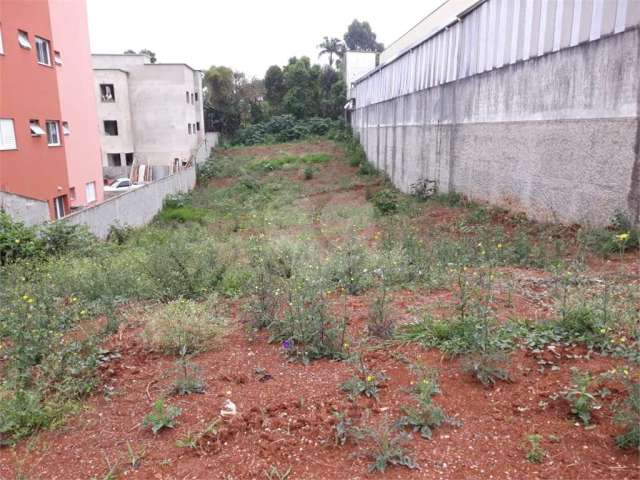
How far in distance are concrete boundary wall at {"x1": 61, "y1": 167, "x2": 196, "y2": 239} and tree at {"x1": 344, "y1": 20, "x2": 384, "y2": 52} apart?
160 ft

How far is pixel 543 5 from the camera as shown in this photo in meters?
9.14

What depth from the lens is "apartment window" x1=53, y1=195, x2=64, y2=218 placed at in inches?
635

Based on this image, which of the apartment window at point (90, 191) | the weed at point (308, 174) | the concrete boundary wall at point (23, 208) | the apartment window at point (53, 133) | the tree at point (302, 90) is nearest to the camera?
the concrete boundary wall at point (23, 208)

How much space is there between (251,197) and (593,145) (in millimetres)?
14680

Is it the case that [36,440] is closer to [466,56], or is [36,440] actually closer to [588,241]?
[588,241]

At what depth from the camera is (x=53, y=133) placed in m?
16.4

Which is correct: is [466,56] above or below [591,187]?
above

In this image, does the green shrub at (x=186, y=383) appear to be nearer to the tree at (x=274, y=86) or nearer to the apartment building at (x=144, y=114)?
the apartment building at (x=144, y=114)

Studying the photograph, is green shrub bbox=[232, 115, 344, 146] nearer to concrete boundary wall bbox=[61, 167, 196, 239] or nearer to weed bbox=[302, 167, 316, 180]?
weed bbox=[302, 167, 316, 180]

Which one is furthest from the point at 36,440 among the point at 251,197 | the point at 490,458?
the point at 251,197

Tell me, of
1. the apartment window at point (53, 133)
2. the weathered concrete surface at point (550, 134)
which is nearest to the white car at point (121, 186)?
the apartment window at point (53, 133)

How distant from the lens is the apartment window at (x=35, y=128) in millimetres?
14784

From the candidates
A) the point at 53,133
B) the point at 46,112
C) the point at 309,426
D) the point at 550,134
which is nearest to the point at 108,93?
the point at 53,133

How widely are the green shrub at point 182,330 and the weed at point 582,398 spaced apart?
3.00 meters
